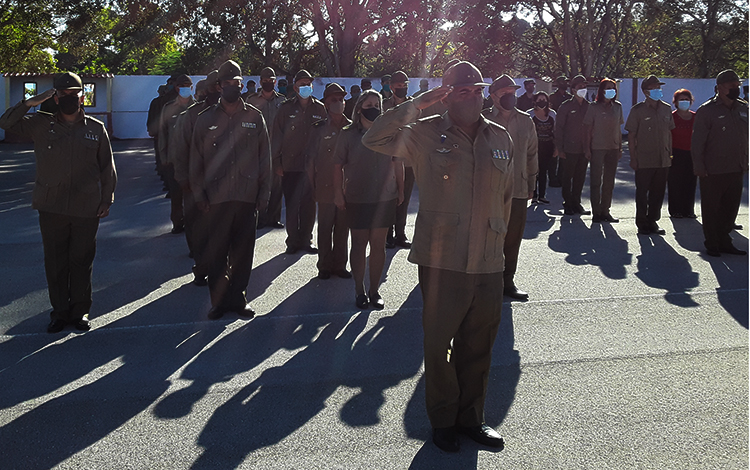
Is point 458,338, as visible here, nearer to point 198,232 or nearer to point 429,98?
point 429,98

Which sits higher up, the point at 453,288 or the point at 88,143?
the point at 88,143

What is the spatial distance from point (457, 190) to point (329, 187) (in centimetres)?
456

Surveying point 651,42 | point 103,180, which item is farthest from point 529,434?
point 651,42

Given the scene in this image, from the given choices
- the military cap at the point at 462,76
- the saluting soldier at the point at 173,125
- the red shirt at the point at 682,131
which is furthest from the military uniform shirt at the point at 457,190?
the red shirt at the point at 682,131

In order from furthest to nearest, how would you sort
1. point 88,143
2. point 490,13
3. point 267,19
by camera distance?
point 490,13
point 267,19
point 88,143

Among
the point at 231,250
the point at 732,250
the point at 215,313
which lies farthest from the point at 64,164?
the point at 732,250

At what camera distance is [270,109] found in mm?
11258

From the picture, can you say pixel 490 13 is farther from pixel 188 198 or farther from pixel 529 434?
pixel 529 434

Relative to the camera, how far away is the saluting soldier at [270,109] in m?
11.1

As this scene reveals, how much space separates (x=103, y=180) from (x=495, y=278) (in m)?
3.77

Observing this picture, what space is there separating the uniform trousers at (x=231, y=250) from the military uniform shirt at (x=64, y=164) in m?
1.01

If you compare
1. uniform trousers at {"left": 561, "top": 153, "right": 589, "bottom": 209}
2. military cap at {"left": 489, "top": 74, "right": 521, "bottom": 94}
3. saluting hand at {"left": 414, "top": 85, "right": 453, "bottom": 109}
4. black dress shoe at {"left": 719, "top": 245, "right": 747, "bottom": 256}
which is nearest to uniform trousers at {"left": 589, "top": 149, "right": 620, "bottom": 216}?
uniform trousers at {"left": 561, "top": 153, "right": 589, "bottom": 209}

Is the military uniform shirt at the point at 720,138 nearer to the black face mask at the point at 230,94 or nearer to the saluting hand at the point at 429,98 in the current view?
the black face mask at the point at 230,94

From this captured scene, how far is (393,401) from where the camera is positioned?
5.00 metres
